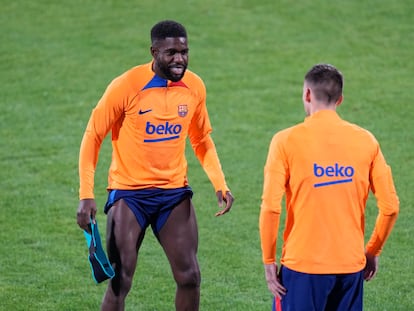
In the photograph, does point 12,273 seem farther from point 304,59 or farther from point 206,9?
point 206,9

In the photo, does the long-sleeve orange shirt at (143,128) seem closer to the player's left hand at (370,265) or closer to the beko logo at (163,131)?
the beko logo at (163,131)

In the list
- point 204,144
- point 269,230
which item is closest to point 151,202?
point 204,144

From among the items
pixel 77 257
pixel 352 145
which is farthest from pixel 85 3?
pixel 352 145

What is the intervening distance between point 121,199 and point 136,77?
87 centimetres

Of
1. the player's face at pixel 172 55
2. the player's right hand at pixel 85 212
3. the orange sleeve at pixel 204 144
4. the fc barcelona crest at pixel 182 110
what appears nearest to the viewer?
the player's right hand at pixel 85 212

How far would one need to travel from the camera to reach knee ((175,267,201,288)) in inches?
279

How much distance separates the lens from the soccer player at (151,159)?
272 inches

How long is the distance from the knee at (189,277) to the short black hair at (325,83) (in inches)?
76.9

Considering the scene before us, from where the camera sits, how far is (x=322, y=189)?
18.2 feet

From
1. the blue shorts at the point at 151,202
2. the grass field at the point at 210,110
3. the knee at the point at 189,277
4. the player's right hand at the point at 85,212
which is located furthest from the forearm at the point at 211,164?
the grass field at the point at 210,110

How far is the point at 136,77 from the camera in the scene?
7023 mm

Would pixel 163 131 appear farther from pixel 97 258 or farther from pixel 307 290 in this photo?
pixel 307 290

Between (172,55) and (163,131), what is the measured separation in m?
0.55

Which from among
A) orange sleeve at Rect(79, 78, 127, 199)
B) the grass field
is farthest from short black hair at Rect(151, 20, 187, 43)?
the grass field
